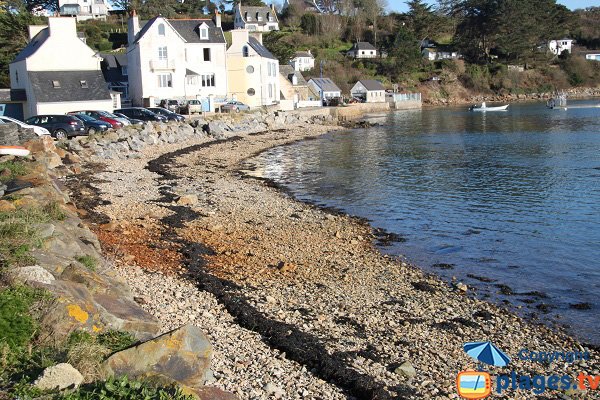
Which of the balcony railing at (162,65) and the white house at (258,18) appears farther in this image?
the white house at (258,18)

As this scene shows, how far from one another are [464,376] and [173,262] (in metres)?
8.19

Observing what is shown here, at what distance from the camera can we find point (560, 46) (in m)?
157

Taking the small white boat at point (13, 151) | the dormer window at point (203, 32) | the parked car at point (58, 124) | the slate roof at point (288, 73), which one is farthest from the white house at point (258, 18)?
the small white boat at point (13, 151)

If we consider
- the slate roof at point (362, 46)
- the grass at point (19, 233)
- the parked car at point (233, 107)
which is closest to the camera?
the grass at point (19, 233)

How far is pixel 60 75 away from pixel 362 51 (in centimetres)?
9004

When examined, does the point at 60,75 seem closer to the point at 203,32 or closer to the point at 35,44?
the point at 35,44

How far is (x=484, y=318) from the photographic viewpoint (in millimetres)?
13039

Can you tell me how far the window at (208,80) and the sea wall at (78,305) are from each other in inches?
2201

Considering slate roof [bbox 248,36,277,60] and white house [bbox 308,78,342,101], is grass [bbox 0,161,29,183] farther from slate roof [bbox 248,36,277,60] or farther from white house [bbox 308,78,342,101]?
white house [bbox 308,78,342,101]

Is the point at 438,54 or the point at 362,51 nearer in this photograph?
the point at 362,51

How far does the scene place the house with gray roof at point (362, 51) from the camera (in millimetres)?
130750

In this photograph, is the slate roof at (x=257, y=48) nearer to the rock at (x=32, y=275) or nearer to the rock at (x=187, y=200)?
the rock at (x=187, y=200)

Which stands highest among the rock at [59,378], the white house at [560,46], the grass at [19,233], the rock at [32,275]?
the white house at [560,46]

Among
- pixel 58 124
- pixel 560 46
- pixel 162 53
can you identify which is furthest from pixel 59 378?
pixel 560 46
